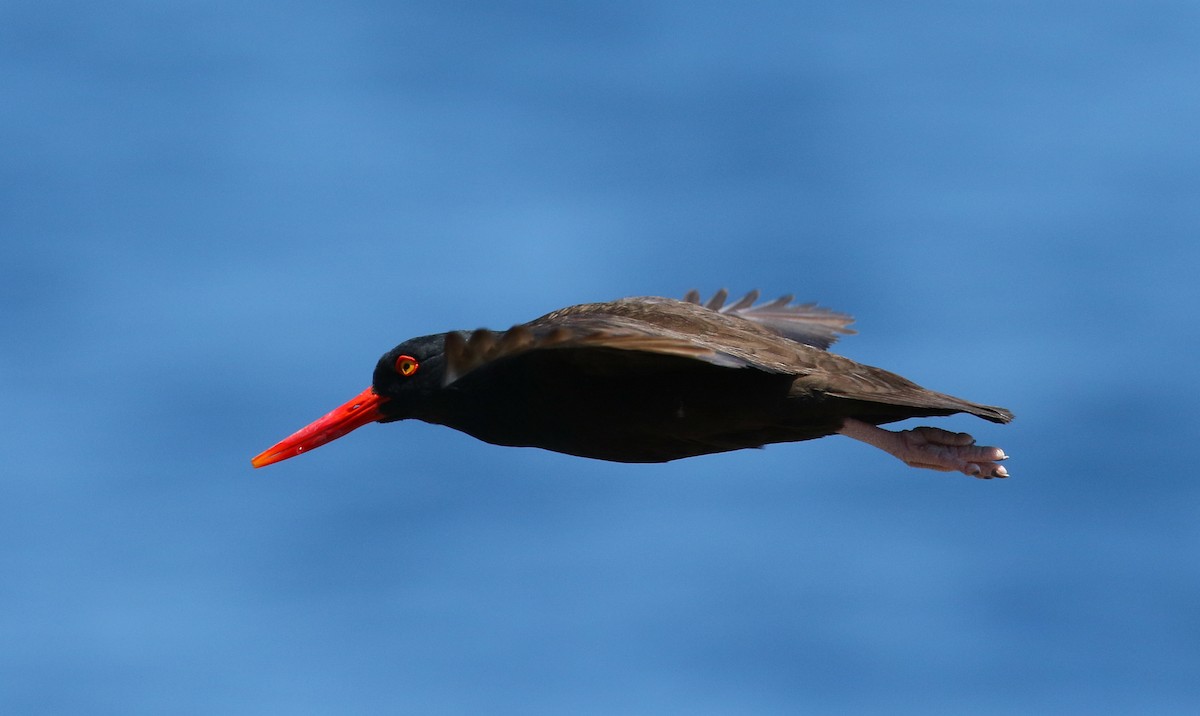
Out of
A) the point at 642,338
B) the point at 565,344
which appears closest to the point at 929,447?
the point at 642,338

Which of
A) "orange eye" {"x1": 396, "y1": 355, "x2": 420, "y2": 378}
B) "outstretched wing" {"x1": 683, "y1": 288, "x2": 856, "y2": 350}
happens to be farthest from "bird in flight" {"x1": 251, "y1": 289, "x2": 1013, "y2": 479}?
"outstretched wing" {"x1": 683, "y1": 288, "x2": 856, "y2": 350}

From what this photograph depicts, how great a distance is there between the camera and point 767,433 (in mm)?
9922

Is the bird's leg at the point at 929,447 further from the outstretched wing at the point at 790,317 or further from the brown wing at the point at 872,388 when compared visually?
the outstretched wing at the point at 790,317

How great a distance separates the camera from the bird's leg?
10219 mm

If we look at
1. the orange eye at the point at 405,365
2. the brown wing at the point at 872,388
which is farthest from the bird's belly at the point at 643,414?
the orange eye at the point at 405,365

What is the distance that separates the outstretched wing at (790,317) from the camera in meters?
12.0

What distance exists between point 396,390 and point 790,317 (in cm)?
324

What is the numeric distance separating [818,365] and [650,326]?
0.98m

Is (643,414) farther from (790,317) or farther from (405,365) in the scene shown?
(790,317)

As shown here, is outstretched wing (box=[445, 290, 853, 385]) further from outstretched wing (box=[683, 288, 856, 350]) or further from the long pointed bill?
the long pointed bill

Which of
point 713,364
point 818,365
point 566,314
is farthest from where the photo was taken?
point 566,314

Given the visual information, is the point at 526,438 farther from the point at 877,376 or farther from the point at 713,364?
the point at 877,376

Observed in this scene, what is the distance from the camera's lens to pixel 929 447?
10336mm

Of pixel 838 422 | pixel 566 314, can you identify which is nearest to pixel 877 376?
pixel 838 422
